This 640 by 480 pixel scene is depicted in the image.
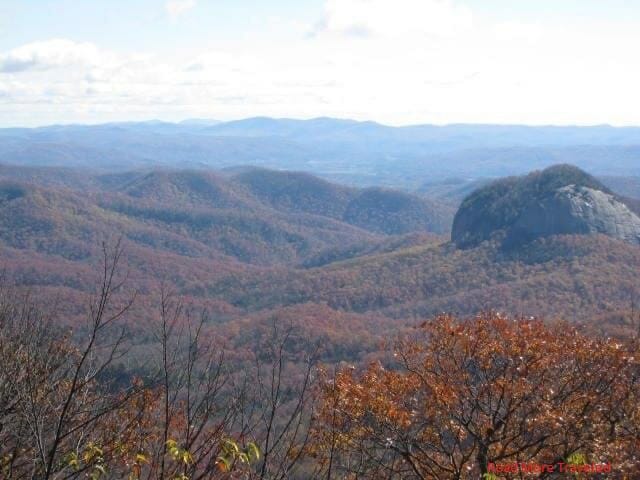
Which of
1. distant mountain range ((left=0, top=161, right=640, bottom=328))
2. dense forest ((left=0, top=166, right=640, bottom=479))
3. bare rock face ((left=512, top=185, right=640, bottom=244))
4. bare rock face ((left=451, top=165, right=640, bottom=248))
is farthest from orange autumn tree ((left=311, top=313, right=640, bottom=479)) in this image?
bare rock face ((left=512, top=185, right=640, bottom=244))

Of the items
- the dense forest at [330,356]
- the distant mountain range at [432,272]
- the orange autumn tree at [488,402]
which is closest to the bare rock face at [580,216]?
the distant mountain range at [432,272]

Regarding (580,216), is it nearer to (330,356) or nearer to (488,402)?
(330,356)

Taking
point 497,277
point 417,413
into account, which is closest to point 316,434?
point 417,413

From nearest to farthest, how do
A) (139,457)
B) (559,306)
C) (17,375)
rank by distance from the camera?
(139,457), (17,375), (559,306)

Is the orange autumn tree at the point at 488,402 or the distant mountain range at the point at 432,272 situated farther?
the distant mountain range at the point at 432,272

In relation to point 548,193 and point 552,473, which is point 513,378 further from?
point 548,193

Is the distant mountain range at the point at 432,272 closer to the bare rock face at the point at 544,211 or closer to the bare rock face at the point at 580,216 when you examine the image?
the bare rock face at the point at 544,211
